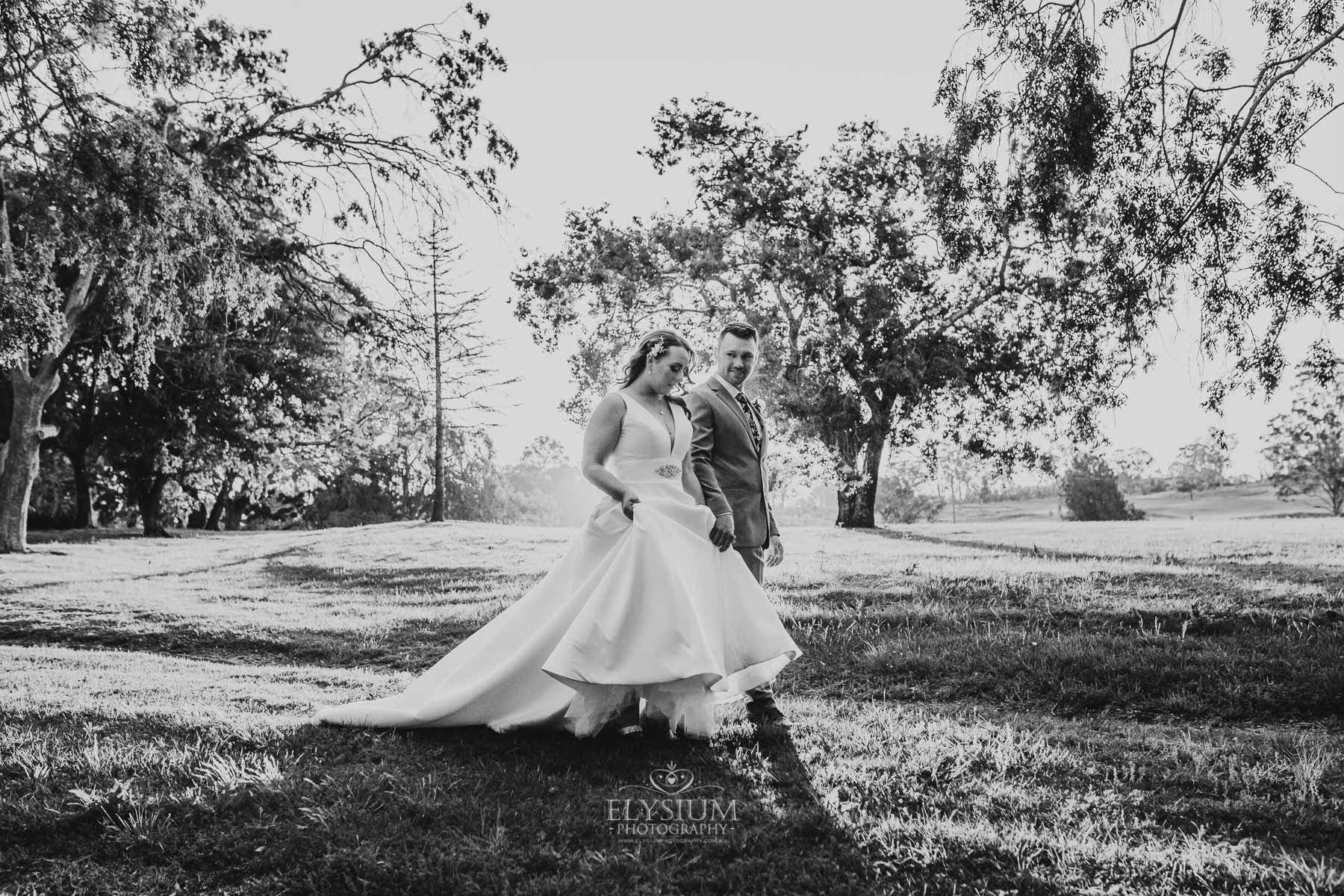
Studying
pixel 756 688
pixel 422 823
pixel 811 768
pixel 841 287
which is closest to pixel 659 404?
pixel 756 688

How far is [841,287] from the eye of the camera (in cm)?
2422

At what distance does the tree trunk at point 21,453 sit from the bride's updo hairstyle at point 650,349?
2162 cm

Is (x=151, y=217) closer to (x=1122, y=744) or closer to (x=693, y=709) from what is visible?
(x=693, y=709)

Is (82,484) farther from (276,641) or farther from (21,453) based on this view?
(276,641)

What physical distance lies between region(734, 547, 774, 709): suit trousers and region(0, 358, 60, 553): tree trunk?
22059mm

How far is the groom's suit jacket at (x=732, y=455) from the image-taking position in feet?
19.0

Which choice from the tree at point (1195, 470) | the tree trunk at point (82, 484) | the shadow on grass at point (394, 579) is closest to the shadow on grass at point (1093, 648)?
the shadow on grass at point (394, 579)

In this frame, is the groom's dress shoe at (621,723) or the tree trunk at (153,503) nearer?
the groom's dress shoe at (621,723)

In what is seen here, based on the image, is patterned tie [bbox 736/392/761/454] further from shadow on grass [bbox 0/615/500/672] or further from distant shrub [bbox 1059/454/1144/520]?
distant shrub [bbox 1059/454/1144/520]

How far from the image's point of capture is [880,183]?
24609 millimetres

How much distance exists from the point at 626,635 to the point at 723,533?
1.01 metres

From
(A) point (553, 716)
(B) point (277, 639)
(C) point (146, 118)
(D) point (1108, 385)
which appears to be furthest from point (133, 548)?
(D) point (1108, 385)

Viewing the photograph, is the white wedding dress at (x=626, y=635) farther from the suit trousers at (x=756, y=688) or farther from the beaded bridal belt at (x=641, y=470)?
the suit trousers at (x=756, y=688)

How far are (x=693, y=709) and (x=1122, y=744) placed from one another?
2549 mm
